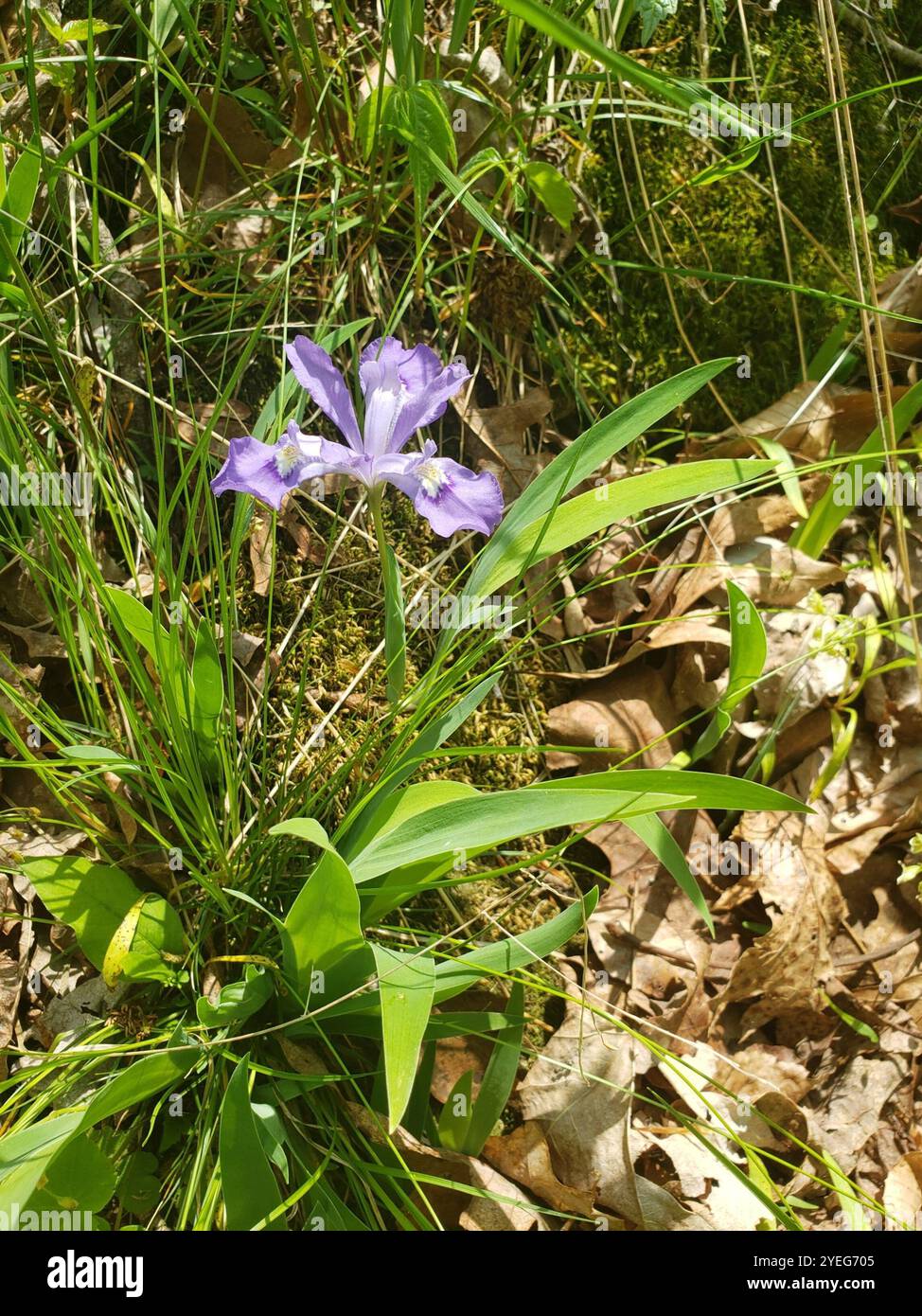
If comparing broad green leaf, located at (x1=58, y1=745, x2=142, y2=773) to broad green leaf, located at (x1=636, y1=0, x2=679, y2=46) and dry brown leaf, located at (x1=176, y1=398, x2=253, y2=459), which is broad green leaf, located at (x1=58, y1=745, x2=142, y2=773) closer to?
dry brown leaf, located at (x1=176, y1=398, x2=253, y2=459)

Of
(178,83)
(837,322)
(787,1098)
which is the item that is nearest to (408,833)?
(787,1098)

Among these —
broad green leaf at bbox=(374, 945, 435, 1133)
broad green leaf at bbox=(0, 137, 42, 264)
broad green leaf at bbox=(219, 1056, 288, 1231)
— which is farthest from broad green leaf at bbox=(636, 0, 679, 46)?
broad green leaf at bbox=(219, 1056, 288, 1231)

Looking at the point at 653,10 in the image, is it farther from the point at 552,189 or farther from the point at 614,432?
the point at 614,432

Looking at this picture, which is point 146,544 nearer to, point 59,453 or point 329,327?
point 59,453

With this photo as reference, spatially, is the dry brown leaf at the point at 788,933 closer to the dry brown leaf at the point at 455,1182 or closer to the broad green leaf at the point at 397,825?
the dry brown leaf at the point at 455,1182

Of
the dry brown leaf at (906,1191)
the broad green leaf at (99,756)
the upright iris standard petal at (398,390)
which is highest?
the upright iris standard petal at (398,390)

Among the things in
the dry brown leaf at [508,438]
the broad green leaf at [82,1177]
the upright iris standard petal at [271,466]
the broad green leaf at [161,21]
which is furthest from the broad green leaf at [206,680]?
the broad green leaf at [161,21]

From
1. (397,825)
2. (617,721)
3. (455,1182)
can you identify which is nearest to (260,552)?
(397,825)
